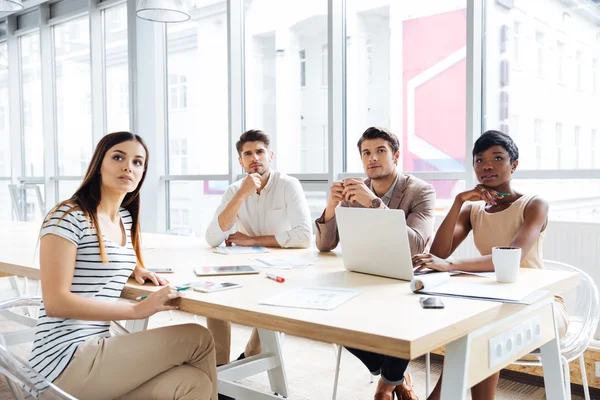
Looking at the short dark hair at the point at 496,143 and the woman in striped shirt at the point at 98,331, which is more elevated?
the short dark hair at the point at 496,143

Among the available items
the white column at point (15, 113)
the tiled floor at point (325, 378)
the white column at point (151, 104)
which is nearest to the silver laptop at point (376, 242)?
the tiled floor at point (325, 378)

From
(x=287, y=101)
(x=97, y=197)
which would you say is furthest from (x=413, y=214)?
(x=287, y=101)

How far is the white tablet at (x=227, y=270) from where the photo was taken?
189 cm

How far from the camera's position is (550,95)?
10.3 ft

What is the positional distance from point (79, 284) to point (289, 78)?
10.3ft

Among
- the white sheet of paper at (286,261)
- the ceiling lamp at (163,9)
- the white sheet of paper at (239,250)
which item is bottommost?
the white sheet of paper at (239,250)

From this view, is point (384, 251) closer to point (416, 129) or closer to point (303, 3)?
point (416, 129)

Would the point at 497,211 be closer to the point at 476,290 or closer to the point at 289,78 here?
the point at 476,290

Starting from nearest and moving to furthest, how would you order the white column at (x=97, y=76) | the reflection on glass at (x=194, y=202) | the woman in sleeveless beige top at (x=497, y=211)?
the woman in sleeveless beige top at (x=497, y=211), the reflection on glass at (x=194, y=202), the white column at (x=97, y=76)

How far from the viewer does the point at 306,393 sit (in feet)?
9.36

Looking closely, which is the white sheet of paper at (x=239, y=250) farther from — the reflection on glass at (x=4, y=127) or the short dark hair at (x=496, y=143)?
the reflection on glass at (x=4, y=127)

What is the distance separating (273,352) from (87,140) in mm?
4789

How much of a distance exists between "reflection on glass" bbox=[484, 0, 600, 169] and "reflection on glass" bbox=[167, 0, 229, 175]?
96.1 inches

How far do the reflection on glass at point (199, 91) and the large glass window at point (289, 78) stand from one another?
0.31m
